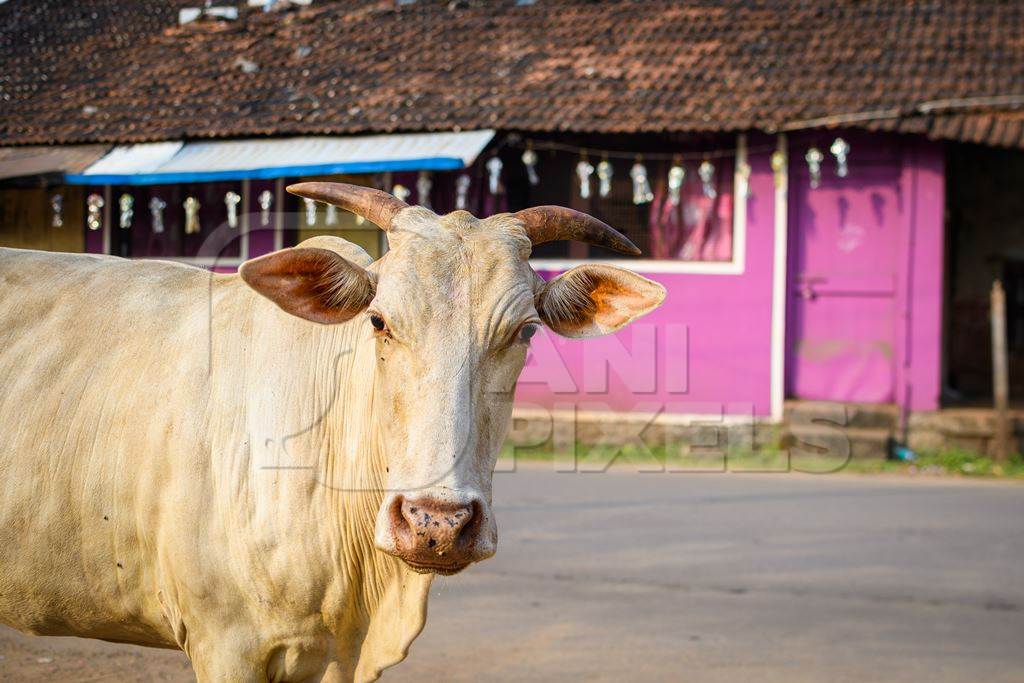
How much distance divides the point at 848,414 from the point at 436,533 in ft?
29.9

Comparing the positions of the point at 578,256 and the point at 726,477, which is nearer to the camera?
the point at 726,477

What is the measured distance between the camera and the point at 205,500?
3193 mm

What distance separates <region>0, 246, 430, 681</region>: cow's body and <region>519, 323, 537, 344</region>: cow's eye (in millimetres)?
498

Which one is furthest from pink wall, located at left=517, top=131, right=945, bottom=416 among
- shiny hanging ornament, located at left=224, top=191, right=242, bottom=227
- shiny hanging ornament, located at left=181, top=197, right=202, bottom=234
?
shiny hanging ornament, located at left=181, top=197, right=202, bottom=234

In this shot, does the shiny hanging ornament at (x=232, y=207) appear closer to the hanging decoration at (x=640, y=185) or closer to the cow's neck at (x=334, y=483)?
the hanging decoration at (x=640, y=185)

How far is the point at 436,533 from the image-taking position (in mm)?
2656

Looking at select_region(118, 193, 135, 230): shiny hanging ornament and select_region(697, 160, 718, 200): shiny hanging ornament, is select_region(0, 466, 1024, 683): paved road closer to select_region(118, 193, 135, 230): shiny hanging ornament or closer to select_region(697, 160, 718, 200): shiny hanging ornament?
select_region(697, 160, 718, 200): shiny hanging ornament

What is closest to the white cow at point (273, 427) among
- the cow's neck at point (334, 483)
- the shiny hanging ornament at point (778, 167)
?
the cow's neck at point (334, 483)

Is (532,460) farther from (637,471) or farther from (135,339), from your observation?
(135,339)

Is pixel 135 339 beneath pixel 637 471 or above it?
above

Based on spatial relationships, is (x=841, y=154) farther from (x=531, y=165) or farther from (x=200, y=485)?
(x=200, y=485)

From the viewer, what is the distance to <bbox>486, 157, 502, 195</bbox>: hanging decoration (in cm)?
1143

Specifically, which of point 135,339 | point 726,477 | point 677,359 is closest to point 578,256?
point 677,359

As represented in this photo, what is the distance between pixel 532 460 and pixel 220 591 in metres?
7.91
